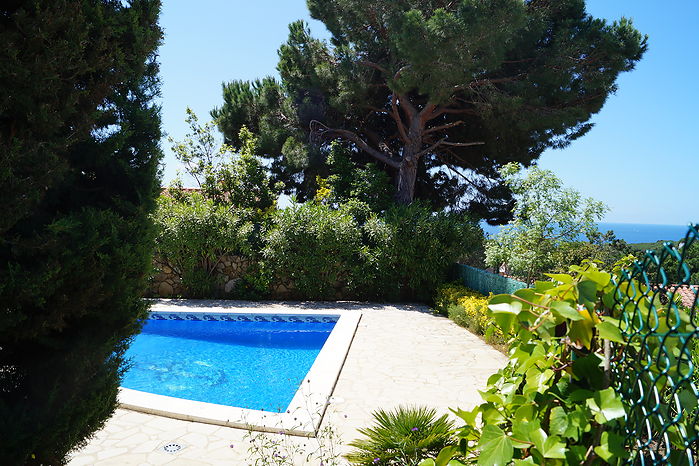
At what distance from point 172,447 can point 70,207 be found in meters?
2.54

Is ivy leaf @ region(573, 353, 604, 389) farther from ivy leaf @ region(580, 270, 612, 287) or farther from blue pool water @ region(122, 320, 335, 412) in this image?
→ blue pool water @ region(122, 320, 335, 412)

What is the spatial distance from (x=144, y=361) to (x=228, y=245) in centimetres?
447

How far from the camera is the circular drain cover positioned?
4357 mm

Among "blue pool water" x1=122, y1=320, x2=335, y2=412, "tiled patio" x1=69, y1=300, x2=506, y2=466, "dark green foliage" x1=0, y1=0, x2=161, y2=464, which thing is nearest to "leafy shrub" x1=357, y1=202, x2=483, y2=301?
"tiled patio" x1=69, y1=300, x2=506, y2=466

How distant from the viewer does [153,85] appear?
11.9ft

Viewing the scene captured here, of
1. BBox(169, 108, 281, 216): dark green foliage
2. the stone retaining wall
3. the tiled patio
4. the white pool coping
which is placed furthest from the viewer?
BBox(169, 108, 281, 216): dark green foliage

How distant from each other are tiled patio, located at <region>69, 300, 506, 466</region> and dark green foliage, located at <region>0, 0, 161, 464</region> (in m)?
1.14

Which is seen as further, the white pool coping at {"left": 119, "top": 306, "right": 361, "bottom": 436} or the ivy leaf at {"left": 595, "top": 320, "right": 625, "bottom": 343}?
the white pool coping at {"left": 119, "top": 306, "right": 361, "bottom": 436}

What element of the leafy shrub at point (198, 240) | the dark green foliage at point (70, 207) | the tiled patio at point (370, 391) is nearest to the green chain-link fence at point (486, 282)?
the tiled patio at point (370, 391)

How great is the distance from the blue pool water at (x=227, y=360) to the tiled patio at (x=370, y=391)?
990 millimetres

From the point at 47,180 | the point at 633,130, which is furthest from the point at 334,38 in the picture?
the point at 633,130

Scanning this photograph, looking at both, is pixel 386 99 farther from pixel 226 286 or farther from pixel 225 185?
pixel 226 286

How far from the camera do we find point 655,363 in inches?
47.1

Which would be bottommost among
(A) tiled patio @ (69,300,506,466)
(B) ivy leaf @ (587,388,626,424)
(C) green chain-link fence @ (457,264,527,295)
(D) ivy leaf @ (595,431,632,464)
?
(A) tiled patio @ (69,300,506,466)
